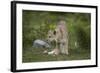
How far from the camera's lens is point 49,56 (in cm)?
181

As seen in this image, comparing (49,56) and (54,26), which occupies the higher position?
(54,26)

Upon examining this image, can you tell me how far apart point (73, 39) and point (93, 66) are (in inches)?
11.7

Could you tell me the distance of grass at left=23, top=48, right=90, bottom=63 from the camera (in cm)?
175

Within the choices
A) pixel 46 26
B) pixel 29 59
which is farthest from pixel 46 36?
pixel 29 59

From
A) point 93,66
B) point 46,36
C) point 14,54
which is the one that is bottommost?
point 93,66

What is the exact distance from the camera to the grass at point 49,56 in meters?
1.75

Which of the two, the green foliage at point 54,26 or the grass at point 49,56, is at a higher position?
the green foliage at point 54,26

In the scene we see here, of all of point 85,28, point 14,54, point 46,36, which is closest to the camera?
point 14,54

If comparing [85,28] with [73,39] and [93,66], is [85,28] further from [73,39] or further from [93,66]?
[93,66]

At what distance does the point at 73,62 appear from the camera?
6.19 ft

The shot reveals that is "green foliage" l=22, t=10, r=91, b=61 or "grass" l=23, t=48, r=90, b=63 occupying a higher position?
"green foliage" l=22, t=10, r=91, b=61

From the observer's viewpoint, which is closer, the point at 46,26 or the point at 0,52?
the point at 0,52

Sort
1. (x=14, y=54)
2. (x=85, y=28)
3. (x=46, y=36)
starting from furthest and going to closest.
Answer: (x=85, y=28) < (x=46, y=36) < (x=14, y=54)

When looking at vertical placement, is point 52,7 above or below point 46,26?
above
